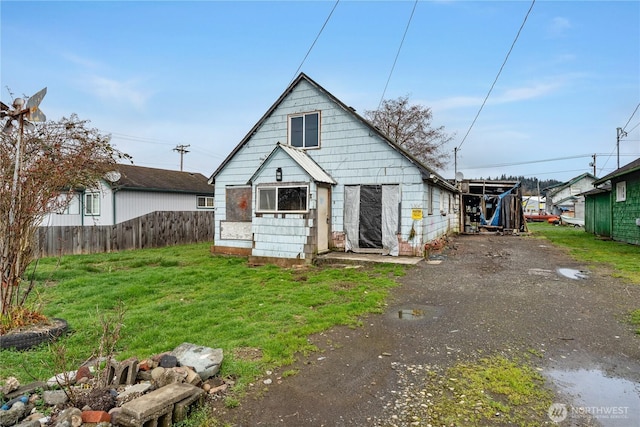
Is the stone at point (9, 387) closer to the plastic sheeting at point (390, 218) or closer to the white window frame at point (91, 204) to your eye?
the plastic sheeting at point (390, 218)

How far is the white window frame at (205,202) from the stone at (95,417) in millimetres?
22874

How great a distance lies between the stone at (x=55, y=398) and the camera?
297 centimetres

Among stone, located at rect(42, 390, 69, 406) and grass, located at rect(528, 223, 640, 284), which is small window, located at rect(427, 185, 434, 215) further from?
stone, located at rect(42, 390, 69, 406)

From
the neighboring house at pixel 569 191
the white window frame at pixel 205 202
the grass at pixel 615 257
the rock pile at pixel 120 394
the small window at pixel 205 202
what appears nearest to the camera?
the rock pile at pixel 120 394

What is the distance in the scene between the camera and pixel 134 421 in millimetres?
2580

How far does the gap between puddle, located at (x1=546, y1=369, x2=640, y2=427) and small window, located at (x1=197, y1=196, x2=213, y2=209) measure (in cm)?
2393

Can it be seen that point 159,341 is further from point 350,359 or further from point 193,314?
point 350,359

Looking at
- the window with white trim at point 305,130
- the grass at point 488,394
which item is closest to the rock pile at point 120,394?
the grass at point 488,394

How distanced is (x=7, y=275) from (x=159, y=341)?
7.80 ft

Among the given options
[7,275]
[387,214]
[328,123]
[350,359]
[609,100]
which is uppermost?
[609,100]

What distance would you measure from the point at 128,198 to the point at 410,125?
80.8ft

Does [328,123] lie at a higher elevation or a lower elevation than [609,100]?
lower

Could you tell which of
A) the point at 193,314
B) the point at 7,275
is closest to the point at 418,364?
the point at 193,314

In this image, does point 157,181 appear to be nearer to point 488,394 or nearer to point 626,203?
point 488,394
